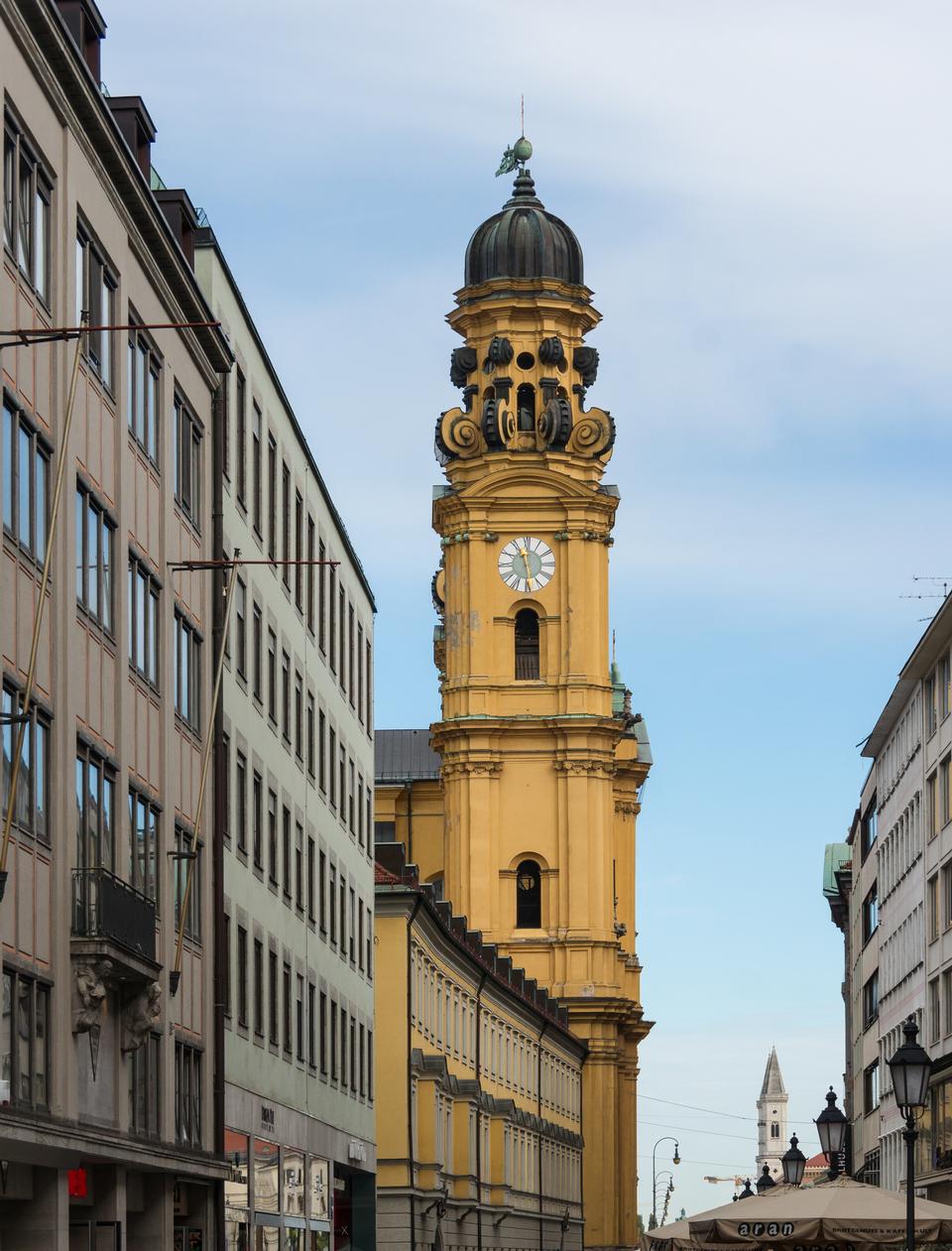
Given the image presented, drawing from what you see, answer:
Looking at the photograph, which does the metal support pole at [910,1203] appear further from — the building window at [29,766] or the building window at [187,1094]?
the building window at [187,1094]

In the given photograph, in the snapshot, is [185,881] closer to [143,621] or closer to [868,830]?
[143,621]

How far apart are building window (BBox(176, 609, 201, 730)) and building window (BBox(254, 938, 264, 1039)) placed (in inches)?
274

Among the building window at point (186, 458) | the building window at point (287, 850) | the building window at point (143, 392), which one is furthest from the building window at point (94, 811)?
the building window at point (287, 850)

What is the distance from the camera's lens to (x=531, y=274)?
4909 inches

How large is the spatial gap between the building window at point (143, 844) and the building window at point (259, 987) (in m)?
9.59

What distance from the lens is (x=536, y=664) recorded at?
400 ft

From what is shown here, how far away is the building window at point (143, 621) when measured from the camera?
3603cm

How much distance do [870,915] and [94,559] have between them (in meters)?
66.0

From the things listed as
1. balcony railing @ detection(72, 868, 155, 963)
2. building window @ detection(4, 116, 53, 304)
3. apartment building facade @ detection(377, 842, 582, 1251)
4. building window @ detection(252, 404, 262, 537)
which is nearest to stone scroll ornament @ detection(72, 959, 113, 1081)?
balcony railing @ detection(72, 868, 155, 963)

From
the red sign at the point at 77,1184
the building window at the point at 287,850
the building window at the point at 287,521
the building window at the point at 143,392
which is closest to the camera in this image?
the red sign at the point at 77,1184

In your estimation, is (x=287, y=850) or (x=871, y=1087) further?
(x=871, y=1087)

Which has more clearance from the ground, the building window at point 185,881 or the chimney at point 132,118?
the chimney at point 132,118

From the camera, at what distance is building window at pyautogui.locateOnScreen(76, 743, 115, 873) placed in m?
31.9

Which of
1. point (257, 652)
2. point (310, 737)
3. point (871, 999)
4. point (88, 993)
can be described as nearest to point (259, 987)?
point (257, 652)
